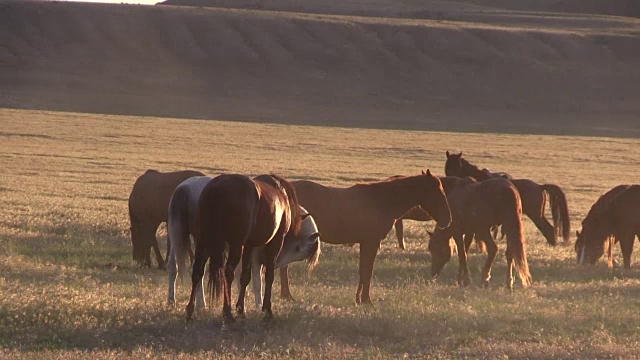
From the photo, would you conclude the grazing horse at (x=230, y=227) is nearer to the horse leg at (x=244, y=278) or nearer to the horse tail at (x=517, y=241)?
the horse leg at (x=244, y=278)

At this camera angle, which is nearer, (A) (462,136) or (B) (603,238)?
(B) (603,238)

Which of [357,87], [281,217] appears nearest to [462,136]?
[357,87]

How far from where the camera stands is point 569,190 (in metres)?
33.0

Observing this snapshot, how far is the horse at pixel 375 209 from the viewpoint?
40.3 ft

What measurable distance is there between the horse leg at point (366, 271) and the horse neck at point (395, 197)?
1.36 ft

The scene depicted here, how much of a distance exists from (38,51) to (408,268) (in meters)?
84.8

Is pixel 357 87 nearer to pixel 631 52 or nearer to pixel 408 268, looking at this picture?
pixel 631 52

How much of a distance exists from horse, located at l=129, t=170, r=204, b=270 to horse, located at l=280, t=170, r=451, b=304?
A: 3138mm

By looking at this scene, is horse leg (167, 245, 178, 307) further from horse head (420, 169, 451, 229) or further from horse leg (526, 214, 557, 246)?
horse leg (526, 214, 557, 246)

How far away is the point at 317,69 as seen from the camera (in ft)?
312

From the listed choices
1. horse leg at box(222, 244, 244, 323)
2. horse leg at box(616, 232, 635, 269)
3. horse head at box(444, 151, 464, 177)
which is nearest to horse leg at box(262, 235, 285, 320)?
horse leg at box(222, 244, 244, 323)

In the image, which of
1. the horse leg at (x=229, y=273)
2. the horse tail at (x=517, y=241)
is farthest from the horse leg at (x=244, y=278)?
the horse tail at (x=517, y=241)

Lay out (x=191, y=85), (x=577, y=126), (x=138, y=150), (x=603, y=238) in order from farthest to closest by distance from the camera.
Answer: (x=191, y=85) → (x=577, y=126) → (x=138, y=150) → (x=603, y=238)

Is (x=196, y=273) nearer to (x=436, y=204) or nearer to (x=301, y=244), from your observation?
(x=301, y=244)
